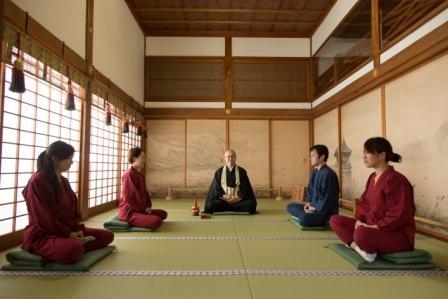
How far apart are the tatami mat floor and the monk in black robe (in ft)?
5.51

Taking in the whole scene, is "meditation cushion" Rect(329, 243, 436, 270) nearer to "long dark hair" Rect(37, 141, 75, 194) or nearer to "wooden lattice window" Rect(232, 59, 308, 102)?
"long dark hair" Rect(37, 141, 75, 194)

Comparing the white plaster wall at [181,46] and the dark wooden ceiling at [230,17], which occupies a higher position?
the dark wooden ceiling at [230,17]

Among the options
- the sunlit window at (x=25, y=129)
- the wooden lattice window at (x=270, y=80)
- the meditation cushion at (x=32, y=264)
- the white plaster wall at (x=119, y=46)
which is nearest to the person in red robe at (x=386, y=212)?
the meditation cushion at (x=32, y=264)

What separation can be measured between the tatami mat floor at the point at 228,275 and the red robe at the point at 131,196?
1.50 ft

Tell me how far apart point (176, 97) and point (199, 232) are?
16.7 feet

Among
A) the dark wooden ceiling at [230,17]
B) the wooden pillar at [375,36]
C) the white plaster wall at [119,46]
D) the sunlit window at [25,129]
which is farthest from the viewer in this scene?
the dark wooden ceiling at [230,17]

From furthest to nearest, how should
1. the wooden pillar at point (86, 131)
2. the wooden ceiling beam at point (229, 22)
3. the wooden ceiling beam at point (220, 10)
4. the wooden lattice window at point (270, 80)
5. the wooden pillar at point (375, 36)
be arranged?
the wooden lattice window at point (270, 80) < the wooden ceiling beam at point (229, 22) < the wooden ceiling beam at point (220, 10) < the wooden pillar at point (375, 36) < the wooden pillar at point (86, 131)

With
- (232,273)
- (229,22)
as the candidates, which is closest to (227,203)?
(232,273)

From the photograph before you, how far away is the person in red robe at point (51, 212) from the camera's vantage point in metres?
2.44

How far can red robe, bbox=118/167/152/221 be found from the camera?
3.99 meters

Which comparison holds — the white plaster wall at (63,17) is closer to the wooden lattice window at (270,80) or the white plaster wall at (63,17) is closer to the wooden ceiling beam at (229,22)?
the wooden ceiling beam at (229,22)

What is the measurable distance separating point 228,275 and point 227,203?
116 inches

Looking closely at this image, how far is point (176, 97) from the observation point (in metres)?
8.29

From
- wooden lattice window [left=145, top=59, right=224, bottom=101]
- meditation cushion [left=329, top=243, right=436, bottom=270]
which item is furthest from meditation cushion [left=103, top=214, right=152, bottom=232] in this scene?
wooden lattice window [left=145, top=59, right=224, bottom=101]
